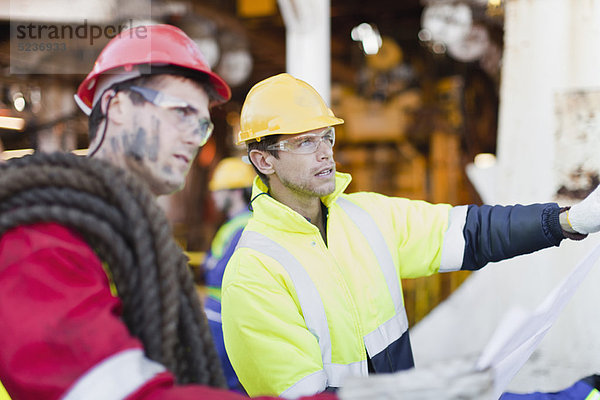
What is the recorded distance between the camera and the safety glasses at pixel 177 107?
4.21 ft

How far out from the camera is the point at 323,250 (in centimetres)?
196

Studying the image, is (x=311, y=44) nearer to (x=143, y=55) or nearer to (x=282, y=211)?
(x=282, y=211)

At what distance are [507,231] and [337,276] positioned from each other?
2.14ft

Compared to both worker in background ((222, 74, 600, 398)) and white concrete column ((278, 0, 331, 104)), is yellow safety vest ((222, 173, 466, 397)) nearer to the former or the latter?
worker in background ((222, 74, 600, 398))

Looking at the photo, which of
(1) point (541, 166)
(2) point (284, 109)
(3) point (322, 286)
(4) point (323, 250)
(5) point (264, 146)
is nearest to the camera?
(3) point (322, 286)

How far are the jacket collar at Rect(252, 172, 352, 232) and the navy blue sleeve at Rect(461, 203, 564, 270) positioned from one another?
1.76 ft

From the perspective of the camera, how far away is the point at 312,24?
401 centimetres

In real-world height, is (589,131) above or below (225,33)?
below

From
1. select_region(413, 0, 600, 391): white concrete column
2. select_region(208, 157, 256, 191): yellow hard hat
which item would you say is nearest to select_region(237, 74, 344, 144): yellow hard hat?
select_region(413, 0, 600, 391): white concrete column

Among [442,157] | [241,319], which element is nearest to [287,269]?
[241,319]

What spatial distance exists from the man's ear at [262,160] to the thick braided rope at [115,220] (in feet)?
3.79

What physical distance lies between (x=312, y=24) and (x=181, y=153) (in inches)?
119

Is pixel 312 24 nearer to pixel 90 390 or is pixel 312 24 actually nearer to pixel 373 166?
pixel 90 390

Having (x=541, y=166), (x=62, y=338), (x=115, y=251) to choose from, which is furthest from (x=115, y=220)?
(x=541, y=166)
